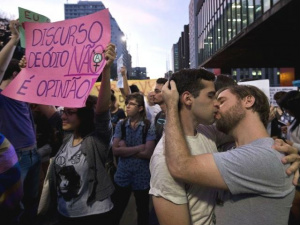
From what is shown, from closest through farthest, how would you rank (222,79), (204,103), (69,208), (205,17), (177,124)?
(177,124) < (204,103) < (69,208) < (222,79) < (205,17)

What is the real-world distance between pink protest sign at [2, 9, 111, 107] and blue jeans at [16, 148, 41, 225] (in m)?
1.06

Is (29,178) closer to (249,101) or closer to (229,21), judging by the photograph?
(249,101)

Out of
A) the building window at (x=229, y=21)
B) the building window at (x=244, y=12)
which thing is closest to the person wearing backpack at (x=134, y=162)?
the building window at (x=244, y=12)

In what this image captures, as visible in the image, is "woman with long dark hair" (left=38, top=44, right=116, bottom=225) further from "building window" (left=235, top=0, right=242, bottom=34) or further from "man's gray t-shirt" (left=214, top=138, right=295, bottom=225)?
"building window" (left=235, top=0, right=242, bottom=34)

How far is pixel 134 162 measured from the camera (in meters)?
3.49

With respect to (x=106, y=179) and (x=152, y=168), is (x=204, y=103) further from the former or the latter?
(x=106, y=179)

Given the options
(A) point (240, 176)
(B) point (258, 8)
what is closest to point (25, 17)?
(A) point (240, 176)

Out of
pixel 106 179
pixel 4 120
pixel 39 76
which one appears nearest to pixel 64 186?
pixel 106 179

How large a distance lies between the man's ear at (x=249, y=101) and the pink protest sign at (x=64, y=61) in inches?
41.0

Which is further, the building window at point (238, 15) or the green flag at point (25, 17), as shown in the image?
the building window at point (238, 15)

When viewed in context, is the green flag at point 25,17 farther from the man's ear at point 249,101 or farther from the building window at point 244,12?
the building window at point 244,12

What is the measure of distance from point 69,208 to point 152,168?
3.38 feet

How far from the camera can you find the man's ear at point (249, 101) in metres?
1.67

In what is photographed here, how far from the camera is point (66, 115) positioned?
241cm
